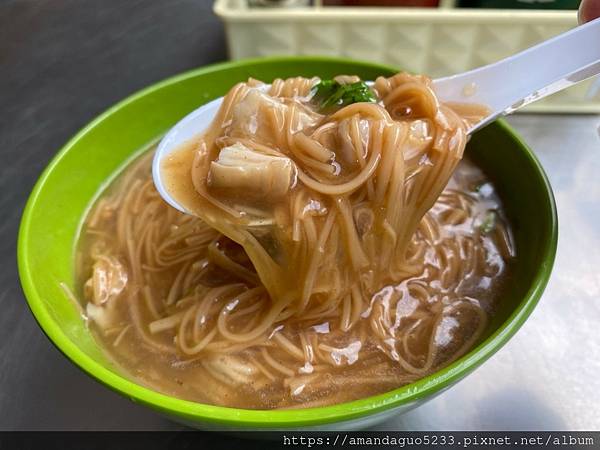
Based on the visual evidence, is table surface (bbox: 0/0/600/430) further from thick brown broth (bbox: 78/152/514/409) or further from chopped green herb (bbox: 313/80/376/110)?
chopped green herb (bbox: 313/80/376/110)

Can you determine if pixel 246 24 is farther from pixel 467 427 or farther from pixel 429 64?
pixel 467 427

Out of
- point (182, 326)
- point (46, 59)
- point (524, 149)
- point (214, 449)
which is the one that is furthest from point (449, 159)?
point (46, 59)

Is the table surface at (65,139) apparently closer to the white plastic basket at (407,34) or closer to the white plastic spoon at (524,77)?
the white plastic basket at (407,34)

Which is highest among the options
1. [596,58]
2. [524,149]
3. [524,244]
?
[596,58]

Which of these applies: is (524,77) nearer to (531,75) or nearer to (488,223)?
(531,75)

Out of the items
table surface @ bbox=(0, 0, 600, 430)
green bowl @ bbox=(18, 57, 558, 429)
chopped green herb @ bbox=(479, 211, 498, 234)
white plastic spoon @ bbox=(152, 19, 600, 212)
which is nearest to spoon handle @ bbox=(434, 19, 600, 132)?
white plastic spoon @ bbox=(152, 19, 600, 212)

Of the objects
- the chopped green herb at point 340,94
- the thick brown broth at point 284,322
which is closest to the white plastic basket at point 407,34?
the thick brown broth at point 284,322

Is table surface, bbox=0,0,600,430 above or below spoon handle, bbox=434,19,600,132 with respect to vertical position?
below
